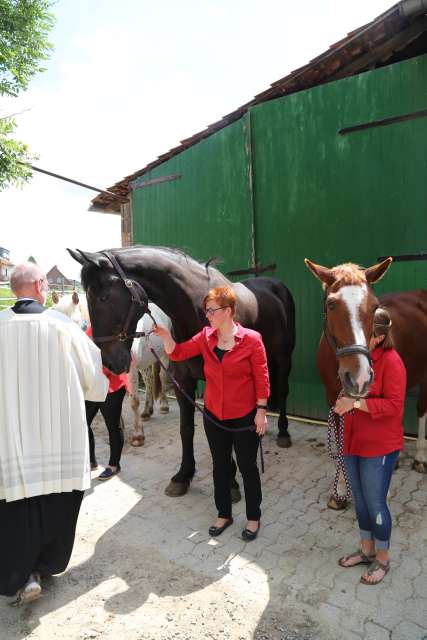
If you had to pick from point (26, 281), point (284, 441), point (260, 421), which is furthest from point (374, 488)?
point (284, 441)

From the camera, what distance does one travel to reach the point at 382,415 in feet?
6.97

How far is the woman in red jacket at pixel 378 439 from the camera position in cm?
216

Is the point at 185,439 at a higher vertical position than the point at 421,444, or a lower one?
higher

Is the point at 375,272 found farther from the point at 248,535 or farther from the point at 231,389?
the point at 248,535

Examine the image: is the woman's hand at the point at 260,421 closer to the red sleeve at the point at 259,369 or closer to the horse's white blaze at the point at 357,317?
the red sleeve at the point at 259,369

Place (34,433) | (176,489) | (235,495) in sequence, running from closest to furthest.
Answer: (34,433)
(235,495)
(176,489)

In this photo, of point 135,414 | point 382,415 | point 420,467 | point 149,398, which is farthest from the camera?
point 149,398

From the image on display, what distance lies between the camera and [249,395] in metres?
2.68

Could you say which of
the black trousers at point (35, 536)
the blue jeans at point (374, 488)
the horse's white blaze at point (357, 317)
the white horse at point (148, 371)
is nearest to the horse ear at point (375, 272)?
the horse's white blaze at point (357, 317)

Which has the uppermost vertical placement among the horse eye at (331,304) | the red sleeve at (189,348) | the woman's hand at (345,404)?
the horse eye at (331,304)

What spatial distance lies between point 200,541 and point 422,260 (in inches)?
136

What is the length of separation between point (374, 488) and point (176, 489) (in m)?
1.83

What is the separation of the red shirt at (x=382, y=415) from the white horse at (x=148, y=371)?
240 cm

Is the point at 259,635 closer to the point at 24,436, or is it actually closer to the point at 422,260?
the point at 24,436
